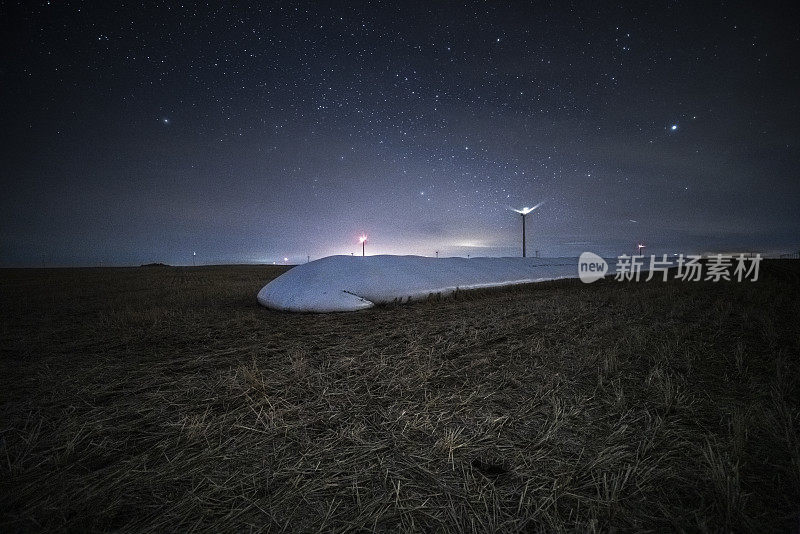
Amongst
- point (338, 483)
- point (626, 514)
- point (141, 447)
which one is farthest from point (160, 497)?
point (626, 514)

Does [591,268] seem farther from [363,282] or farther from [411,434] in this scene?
[411,434]

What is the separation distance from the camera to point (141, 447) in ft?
7.44

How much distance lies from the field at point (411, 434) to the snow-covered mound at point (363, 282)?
3014mm

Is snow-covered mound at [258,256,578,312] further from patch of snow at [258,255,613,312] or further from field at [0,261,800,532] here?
field at [0,261,800,532]

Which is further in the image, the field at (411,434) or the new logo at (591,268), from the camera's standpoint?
the new logo at (591,268)

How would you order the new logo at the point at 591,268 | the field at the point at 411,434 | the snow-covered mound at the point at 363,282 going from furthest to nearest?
the new logo at the point at 591,268 → the snow-covered mound at the point at 363,282 → the field at the point at 411,434

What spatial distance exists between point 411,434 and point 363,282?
626 cm

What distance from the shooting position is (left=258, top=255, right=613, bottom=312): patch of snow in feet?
26.0

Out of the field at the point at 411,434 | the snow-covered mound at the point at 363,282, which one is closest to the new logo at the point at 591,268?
the snow-covered mound at the point at 363,282

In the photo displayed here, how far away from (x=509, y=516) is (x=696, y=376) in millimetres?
3094

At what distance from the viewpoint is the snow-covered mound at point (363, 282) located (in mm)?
7938

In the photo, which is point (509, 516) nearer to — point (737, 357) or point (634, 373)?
point (634, 373)

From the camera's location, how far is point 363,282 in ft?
27.7

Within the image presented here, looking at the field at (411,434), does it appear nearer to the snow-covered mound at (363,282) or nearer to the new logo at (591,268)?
the snow-covered mound at (363,282)
